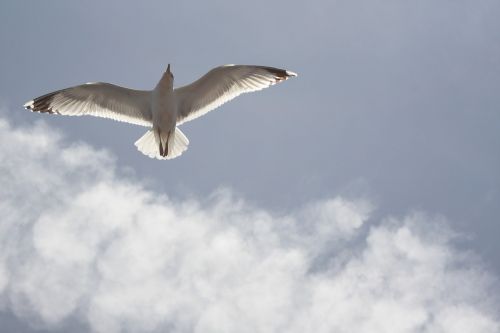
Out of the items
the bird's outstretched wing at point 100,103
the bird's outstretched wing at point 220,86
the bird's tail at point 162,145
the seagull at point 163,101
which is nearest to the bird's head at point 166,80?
the seagull at point 163,101

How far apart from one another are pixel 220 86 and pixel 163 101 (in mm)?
967

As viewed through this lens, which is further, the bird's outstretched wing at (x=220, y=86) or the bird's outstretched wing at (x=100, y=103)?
the bird's outstretched wing at (x=100, y=103)

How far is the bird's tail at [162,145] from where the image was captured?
41.6ft

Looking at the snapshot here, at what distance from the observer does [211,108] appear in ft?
41.4

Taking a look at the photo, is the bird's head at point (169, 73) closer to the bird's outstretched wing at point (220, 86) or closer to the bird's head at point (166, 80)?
the bird's head at point (166, 80)

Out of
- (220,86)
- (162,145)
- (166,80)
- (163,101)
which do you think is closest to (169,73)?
(166,80)

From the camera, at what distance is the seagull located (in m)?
12.3

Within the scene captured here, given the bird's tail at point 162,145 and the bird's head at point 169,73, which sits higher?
the bird's head at point 169,73

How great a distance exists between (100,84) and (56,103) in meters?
0.81

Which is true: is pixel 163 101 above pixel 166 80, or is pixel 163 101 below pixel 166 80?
below

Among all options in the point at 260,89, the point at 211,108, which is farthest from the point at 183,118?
the point at 260,89

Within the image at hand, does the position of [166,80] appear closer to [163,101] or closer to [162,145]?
[163,101]

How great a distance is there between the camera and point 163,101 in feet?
40.7

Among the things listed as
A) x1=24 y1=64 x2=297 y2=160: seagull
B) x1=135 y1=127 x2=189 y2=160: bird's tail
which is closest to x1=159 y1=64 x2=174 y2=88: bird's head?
x1=24 y1=64 x2=297 y2=160: seagull
